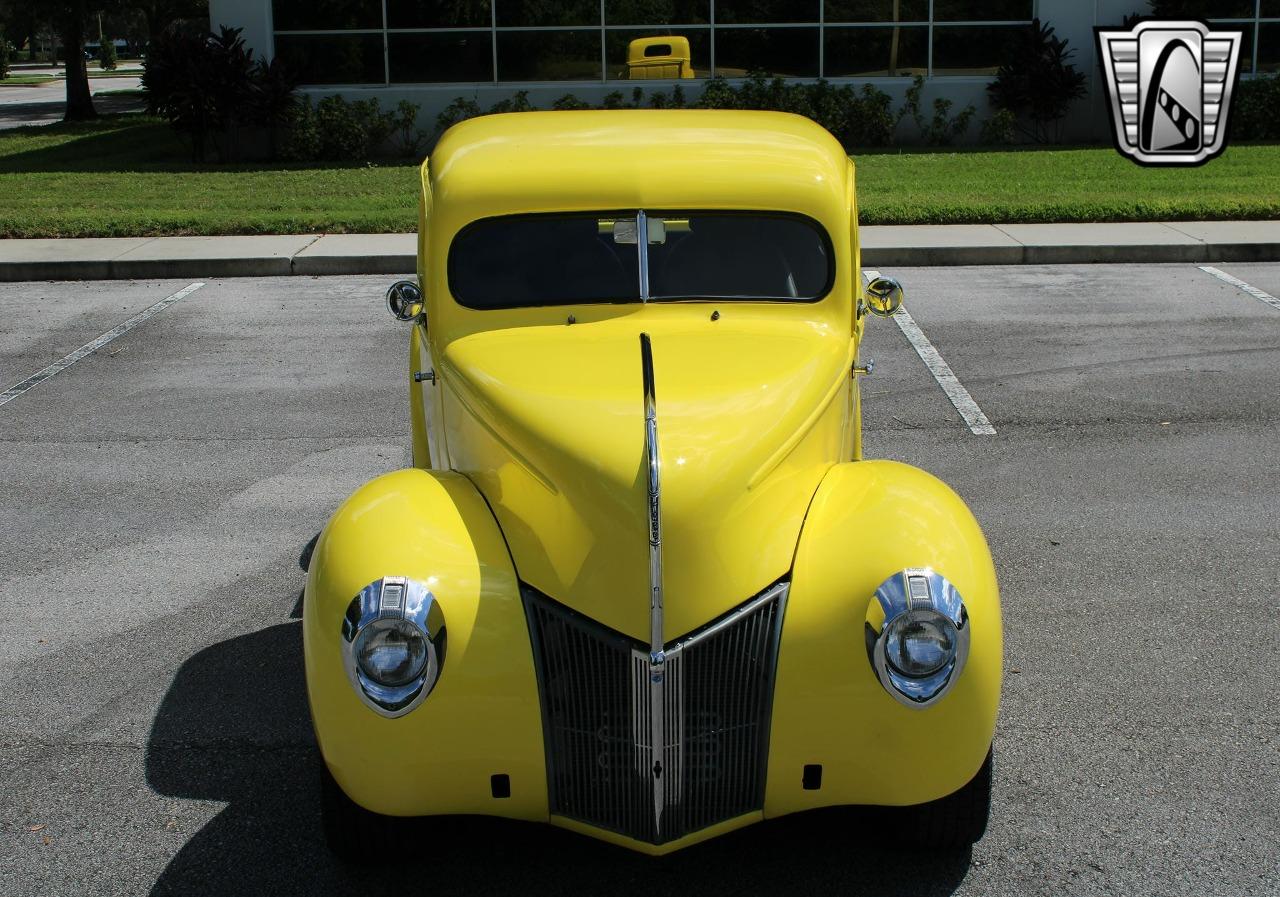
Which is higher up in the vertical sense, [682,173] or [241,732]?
[682,173]

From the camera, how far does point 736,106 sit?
2069cm

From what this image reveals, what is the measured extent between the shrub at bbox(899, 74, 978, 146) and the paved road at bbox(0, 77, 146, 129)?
18.7m

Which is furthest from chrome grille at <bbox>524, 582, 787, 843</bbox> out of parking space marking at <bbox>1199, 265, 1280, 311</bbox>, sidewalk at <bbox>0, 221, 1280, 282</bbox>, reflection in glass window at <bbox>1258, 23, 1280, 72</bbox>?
reflection in glass window at <bbox>1258, 23, 1280, 72</bbox>

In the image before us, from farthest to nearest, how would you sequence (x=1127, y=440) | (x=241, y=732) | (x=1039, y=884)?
1. (x=1127, y=440)
2. (x=241, y=732)
3. (x=1039, y=884)

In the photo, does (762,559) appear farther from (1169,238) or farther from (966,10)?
(966,10)

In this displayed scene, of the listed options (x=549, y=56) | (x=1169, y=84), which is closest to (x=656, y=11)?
(x=549, y=56)

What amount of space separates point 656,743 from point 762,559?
55 cm

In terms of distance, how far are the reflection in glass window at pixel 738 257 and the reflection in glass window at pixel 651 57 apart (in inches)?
664

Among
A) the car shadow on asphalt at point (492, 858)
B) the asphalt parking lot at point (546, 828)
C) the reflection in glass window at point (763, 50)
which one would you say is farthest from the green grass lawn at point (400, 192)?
the car shadow on asphalt at point (492, 858)

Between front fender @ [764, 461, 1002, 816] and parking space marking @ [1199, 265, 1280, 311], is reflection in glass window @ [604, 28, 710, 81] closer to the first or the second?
parking space marking @ [1199, 265, 1280, 311]

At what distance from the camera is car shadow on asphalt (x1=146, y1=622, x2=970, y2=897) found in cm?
400

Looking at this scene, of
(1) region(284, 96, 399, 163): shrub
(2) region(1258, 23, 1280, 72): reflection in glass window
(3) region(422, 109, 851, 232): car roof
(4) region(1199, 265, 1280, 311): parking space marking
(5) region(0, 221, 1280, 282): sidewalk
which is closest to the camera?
(3) region(422, 109, 851, 232): car roof

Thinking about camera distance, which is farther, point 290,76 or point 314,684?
point 290,76

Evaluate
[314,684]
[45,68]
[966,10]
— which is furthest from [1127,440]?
[45,68]
